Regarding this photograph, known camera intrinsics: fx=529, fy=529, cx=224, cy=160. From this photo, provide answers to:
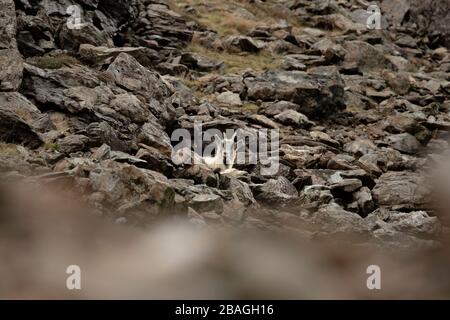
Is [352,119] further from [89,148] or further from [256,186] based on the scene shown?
[89,148]

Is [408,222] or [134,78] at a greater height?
[134,78]

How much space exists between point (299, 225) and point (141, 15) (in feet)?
66.0

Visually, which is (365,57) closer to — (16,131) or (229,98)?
(229,98)

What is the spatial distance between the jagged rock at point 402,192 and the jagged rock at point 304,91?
6836 mm

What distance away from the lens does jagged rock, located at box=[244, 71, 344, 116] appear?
21.3 m

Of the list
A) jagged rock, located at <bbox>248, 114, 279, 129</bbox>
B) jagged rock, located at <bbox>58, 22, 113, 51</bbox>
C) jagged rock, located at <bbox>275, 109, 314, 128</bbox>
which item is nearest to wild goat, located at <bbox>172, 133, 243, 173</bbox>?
jagged rock, located at <bbox>248, 114, 279, 129</bbox>

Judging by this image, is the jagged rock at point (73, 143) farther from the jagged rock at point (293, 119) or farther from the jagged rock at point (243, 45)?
the jagged rock at point (243, 45)

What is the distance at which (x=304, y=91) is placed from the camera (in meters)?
21.4

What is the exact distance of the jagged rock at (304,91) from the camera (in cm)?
2133

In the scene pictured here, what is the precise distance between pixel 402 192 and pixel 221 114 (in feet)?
24.2

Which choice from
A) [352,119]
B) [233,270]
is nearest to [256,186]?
[233,270]

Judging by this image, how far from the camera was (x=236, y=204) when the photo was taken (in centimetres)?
1084

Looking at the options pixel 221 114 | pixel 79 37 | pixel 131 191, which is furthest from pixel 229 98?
pixel 131 191

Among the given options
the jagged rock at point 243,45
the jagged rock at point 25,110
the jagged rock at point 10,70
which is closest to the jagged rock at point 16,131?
the jagged rock at point 25,110
